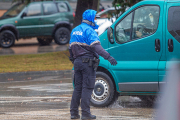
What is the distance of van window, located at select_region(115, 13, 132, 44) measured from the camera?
6699 mm

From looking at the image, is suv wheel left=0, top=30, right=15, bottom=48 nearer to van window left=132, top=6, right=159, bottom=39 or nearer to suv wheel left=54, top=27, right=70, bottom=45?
suv wheel left=54, top=27, right=70, bottom=45

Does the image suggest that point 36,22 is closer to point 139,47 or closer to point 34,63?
point 34,63

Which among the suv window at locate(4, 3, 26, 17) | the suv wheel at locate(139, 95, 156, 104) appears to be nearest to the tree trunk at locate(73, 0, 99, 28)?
the suv window at locate(4, 3, 26, 17)

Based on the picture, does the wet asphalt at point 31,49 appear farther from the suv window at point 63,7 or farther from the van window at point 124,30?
the van window at point 124,30

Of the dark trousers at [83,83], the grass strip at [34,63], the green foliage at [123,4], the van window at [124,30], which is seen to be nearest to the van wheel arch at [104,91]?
the van window at [124,30]

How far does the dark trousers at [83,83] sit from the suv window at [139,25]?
3.84 ft

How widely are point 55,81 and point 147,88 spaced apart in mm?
4251

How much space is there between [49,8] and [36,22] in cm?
106

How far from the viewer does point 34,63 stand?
13.1 m

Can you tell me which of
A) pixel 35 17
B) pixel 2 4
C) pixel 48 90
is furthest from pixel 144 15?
pixel 2 4

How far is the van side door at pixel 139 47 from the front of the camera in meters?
6.43

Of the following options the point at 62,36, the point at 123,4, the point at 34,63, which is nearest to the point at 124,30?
the point at 123,4

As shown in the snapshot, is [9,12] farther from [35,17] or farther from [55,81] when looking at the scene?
[55,81]

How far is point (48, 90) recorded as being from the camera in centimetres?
882
